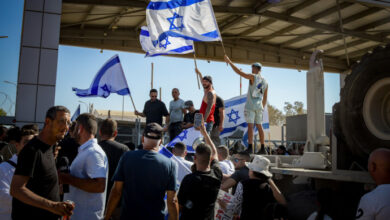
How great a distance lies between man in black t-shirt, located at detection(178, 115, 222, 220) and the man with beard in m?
2.90

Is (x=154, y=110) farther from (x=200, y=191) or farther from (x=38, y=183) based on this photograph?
(x=38, y=183)

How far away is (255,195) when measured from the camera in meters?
4.55

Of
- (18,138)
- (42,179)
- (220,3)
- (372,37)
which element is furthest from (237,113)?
(42,179)

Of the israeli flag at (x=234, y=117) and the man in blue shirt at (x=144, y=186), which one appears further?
the israeli flag at (x=234, y=117)

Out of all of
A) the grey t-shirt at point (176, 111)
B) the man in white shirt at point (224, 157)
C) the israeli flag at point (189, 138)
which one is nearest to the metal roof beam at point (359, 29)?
the grey t-shirt at point (176, 111)

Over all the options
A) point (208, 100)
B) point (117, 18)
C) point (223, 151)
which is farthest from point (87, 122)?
point (117, 18)

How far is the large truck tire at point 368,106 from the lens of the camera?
3859mm

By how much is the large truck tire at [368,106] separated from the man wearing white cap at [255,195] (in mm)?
1038

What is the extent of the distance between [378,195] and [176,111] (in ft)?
22.7

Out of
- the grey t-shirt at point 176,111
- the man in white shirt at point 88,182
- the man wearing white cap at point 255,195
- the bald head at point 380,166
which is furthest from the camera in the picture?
the grey t-shirt at point 176,111

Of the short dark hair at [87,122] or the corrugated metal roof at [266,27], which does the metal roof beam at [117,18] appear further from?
the short dark hair at [87,122]

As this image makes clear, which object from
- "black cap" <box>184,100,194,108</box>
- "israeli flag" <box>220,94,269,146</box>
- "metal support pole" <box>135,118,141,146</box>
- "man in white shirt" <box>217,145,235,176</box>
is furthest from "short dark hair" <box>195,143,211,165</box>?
"israeli flag" <box>220,94,269,146</box>

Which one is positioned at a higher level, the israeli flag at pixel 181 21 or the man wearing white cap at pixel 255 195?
the israeli flag at pixel 181 21

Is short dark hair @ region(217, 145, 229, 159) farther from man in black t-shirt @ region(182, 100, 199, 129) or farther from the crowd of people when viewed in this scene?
man in black t-shirt @ region(182, 100, 199, 129)
